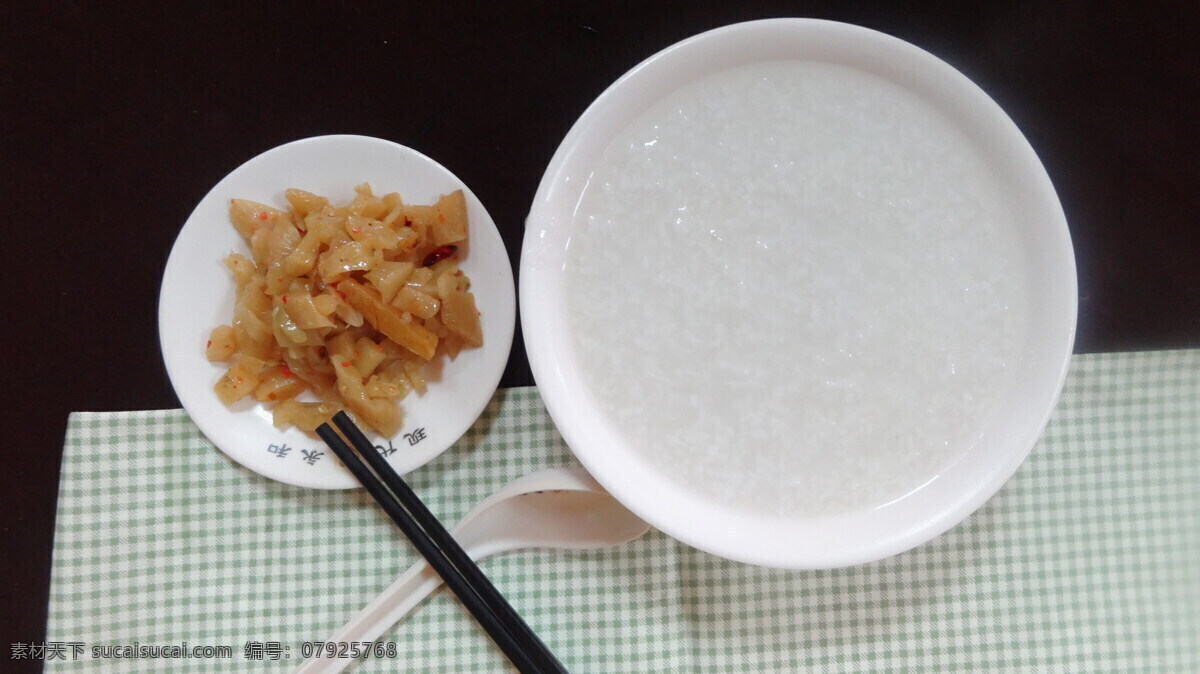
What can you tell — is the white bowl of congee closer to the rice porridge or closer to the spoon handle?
the rice porridge

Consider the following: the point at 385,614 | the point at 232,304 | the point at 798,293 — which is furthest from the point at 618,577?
the point at 232,304

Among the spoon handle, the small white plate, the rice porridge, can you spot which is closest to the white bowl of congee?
the rice porridge

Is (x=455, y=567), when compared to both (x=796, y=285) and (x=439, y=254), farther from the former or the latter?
(x=796, y=285)

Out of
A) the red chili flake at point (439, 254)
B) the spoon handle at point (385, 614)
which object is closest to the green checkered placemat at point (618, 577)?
the spoon handle at point (385, 614)

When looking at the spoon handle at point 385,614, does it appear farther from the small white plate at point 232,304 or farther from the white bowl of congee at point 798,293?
the white bowl of congee at point 798,293

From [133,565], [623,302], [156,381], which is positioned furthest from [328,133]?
[133,565]

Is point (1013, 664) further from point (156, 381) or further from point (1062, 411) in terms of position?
point (156, 381)

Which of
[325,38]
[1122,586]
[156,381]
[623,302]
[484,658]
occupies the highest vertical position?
[325,38]
